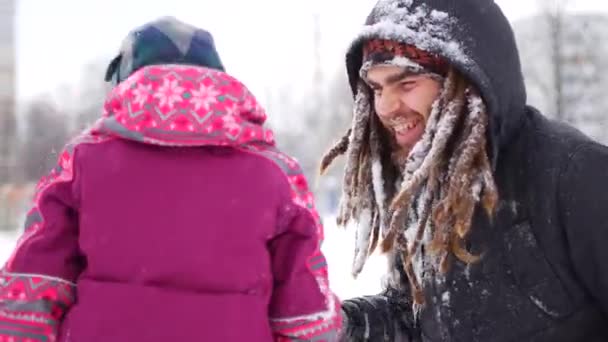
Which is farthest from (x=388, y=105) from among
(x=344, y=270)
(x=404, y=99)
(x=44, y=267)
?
(x=344, y=270)

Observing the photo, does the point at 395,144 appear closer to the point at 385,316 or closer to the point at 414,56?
the point at 414,56

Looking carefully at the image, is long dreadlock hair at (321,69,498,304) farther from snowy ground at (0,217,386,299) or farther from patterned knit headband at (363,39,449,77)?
snowy ground at (0,217,386,299)

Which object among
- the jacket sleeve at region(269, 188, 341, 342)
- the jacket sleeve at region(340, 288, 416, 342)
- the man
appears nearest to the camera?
the jacket sleeve at region(269, 188, 341, 342)

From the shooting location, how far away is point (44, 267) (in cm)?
171

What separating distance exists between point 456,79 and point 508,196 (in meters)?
0.38

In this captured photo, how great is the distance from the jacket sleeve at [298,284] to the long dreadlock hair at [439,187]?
0.39 m

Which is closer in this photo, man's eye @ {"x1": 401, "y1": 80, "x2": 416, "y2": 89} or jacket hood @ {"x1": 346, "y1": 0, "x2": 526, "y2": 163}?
jacket hood @ {"x1": 346, "y1": 0, "x2": 526, "y2": 163}

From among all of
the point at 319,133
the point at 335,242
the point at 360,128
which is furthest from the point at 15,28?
the point at 360,128

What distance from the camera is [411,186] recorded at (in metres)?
2.13

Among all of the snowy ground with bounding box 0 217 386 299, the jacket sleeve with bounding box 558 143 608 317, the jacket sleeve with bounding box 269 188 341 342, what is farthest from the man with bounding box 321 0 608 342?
the snowy ground with bounding box 0 217 386 299

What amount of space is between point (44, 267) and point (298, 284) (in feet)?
2.02

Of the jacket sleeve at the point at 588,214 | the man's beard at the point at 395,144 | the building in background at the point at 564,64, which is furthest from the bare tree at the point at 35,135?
the jacket sleeve at the point at 588,214

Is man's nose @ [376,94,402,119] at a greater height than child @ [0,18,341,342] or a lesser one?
greater

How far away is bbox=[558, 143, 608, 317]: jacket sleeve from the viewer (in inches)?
73.3
